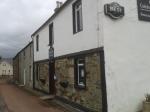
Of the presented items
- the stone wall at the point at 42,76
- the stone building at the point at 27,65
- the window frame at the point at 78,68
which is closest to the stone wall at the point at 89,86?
the window frame at the point at 78,68

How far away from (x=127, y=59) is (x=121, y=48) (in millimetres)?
556

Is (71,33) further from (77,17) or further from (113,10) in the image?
(113,10)

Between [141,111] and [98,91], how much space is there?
2.01 m

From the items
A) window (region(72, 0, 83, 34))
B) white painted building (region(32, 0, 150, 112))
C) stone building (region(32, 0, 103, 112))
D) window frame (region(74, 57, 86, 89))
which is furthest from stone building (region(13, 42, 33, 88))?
white painted building (region(32, 0, 150, 112))

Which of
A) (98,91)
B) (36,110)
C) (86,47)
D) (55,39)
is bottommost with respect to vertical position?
(36,110)

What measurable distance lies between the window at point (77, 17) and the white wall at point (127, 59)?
8.76 feet

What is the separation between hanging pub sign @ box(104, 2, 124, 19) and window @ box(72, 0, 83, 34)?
272cm

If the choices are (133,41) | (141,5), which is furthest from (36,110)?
(141,5)

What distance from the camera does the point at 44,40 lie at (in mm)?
20344

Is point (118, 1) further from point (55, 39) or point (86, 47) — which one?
point (55, 39)

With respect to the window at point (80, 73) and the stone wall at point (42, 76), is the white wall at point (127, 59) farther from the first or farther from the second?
the stone wall at point (42, 76)

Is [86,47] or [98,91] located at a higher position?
[86,47]

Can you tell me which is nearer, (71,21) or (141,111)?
Result: (141,111)

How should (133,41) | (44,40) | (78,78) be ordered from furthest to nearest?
(44,40), (78,78), (133,41)
